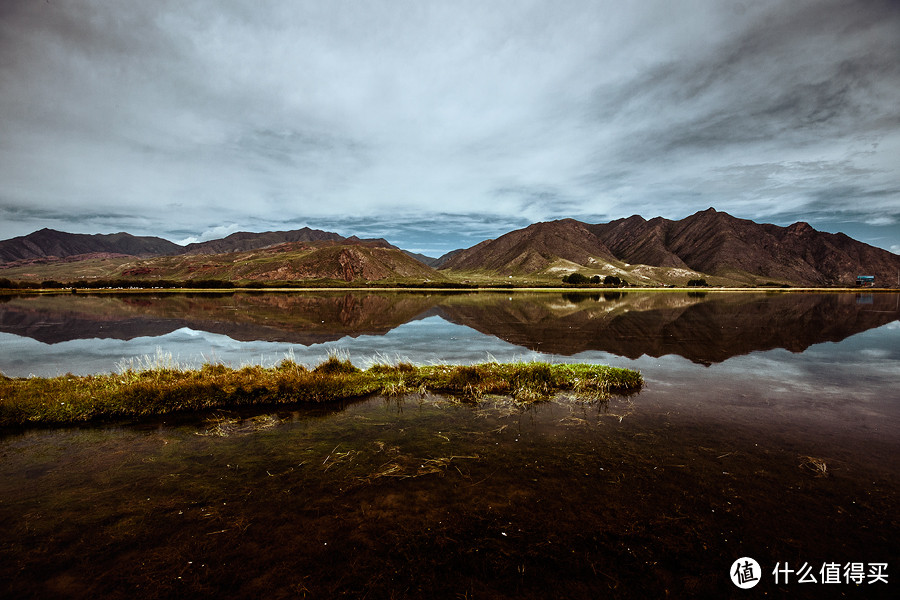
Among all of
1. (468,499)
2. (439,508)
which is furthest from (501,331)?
(439,508)

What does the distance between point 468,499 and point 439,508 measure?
0.81 meters

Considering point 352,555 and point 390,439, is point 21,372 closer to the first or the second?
point 390,439

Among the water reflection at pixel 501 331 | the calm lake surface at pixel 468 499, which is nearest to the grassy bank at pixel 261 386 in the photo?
the calm lake surface at pixel 468 499

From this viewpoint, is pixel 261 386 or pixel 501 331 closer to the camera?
pixel 261 386

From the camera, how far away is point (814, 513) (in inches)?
347

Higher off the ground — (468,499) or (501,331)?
(501,331)

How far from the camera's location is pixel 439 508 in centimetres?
910

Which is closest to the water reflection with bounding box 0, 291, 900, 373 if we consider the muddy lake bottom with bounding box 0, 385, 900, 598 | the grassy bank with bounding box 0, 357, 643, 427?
the grassy bank with bounding box 0, 357, 643, 427

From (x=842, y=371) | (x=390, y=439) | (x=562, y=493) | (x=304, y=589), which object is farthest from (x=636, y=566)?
(x=842, y=371)

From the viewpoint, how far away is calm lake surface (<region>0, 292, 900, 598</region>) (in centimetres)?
708

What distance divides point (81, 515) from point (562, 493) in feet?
38.8

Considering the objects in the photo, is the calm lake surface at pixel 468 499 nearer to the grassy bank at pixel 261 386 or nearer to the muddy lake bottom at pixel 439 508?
the muddy lake bottom at pixel 439 508

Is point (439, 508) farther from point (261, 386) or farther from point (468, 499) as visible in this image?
point (261, 386)

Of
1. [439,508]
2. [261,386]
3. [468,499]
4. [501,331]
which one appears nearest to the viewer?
[439,508]
